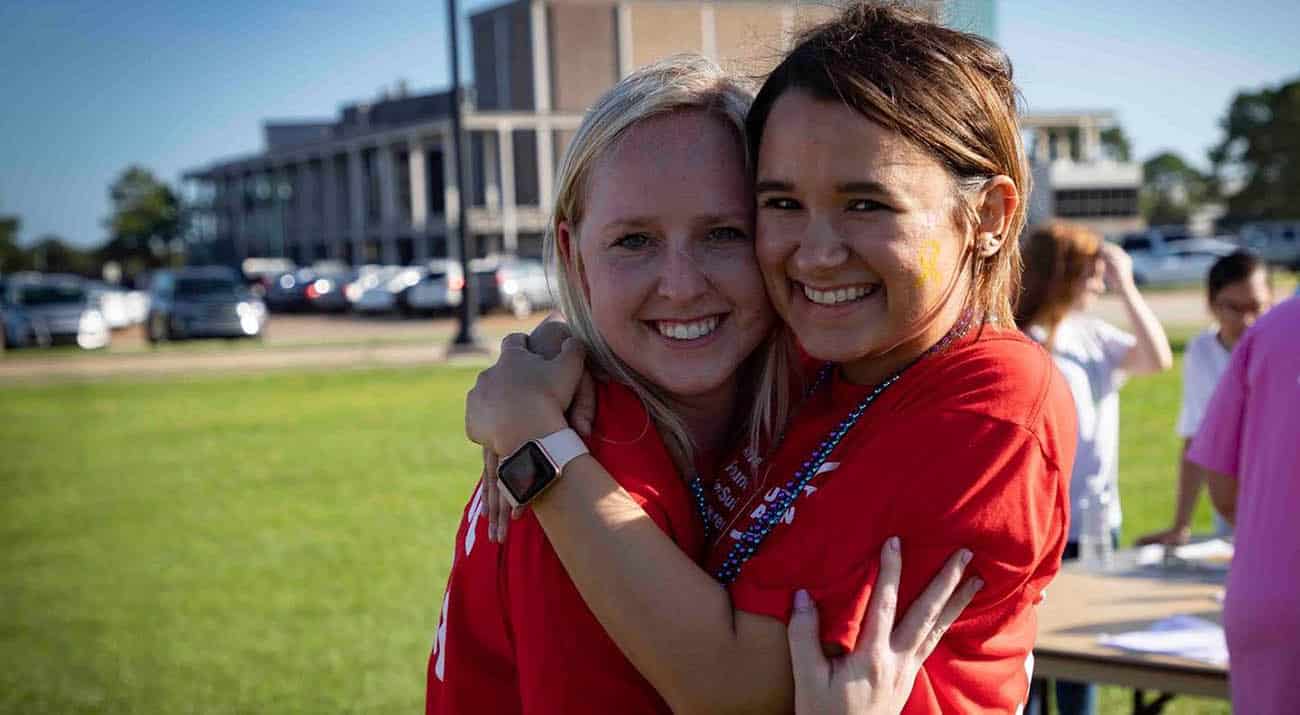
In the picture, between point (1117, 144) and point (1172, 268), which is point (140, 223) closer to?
point (1172, 268)

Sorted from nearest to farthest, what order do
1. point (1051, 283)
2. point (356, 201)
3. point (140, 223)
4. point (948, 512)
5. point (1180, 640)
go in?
1. point (948, 512)
2. point (1180, 640)
3. point (1051, 283)
4. point (356, 201)
5. point (140, 223)

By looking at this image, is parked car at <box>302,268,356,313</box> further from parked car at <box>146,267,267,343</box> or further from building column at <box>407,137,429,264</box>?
building column at <box>407,137,429,264</box>

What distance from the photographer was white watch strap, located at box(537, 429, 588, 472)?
5.32ft

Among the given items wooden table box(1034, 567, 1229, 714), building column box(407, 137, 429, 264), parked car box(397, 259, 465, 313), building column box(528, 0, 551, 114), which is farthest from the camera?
building column box(407, 137, 429, 264)

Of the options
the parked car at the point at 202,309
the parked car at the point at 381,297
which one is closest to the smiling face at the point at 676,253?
the parked car at the point at 202,309

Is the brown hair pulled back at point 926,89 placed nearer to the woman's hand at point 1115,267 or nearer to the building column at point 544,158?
the woman's hand at point 1115,267

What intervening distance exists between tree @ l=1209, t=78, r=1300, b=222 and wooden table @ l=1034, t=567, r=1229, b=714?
71.4 m

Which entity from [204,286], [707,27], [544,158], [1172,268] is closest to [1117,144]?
[707,27]

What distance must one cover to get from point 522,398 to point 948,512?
0.61m

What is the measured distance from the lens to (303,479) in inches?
436

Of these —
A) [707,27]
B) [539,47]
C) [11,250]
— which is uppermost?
[707,27]

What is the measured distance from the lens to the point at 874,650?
58.7 inches

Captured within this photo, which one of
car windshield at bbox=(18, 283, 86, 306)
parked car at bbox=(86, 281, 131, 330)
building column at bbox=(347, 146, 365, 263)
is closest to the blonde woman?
car windshield at bbox=(18, 283, 86, 306)

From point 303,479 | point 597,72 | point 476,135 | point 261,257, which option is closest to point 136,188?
point 261,257
